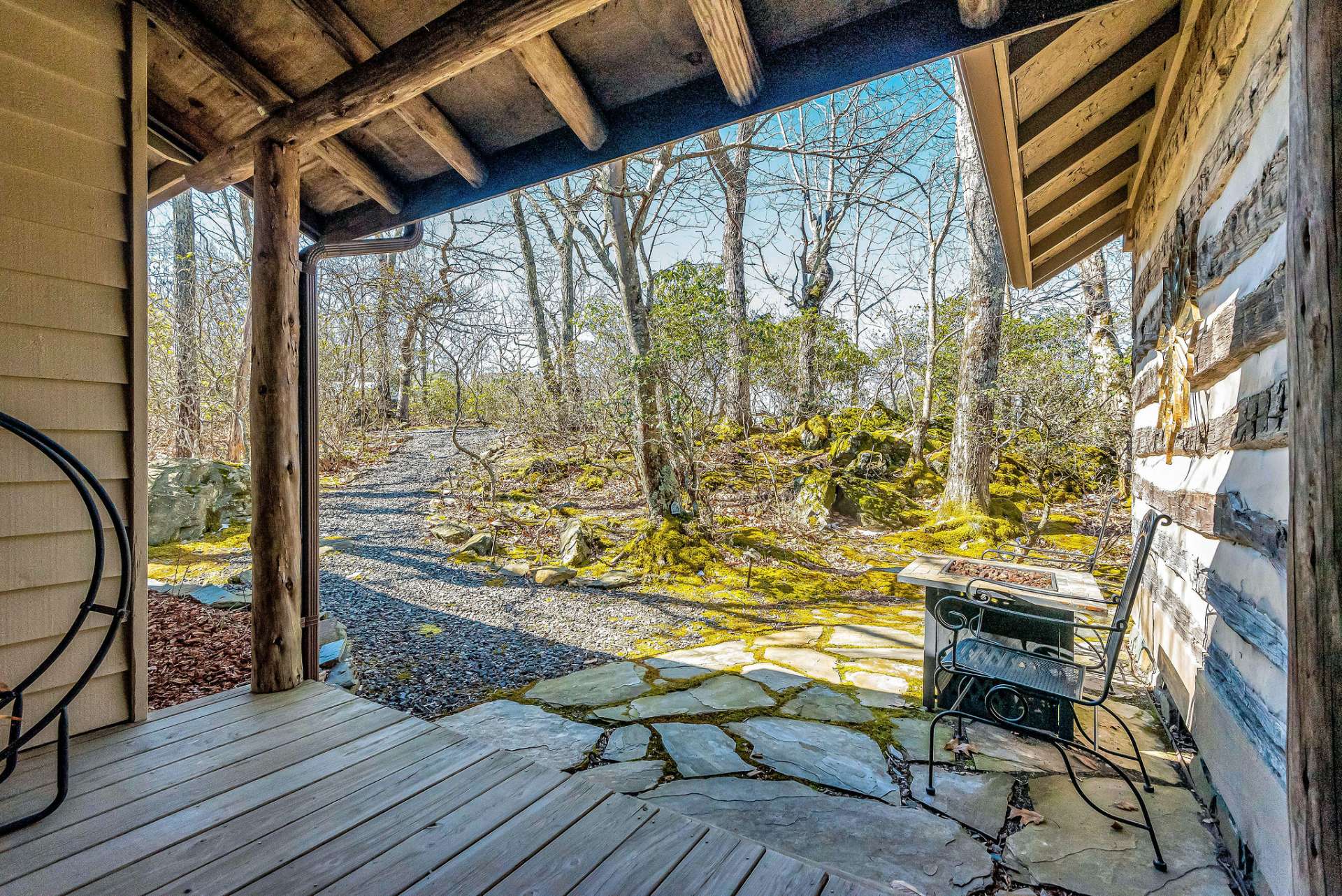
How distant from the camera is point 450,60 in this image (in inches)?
79.0

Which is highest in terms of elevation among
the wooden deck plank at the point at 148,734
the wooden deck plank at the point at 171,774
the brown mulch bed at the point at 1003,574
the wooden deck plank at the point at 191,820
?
the brown mulch bed at the point at 1003,574

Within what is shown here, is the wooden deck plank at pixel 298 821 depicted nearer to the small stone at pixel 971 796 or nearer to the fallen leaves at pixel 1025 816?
the small stone at pixel 971 796

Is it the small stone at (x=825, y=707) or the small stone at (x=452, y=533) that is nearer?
the small stone at (x=825, y=707)

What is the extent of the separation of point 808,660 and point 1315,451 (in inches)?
113

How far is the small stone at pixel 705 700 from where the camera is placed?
2916 millimetres

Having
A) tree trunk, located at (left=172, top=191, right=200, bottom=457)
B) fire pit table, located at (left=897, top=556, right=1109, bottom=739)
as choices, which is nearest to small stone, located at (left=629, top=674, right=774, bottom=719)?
fire pit table, located at (left=897, top=556, right=1109, bottom=739)

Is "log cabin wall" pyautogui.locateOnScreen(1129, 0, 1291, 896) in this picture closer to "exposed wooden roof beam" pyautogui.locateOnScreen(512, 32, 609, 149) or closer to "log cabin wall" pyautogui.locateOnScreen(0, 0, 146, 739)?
"exposed wooden roof beam" pyautogui.locateOnScreen(512, 32, 609, 149)

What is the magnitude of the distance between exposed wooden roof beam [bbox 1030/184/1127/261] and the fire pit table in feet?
9.03

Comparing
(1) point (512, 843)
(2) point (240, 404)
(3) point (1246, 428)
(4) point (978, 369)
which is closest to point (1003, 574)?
(3) point (1246, 428)

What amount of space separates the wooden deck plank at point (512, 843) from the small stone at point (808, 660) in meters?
1.88

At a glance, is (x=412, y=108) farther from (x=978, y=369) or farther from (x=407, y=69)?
(x=978, y=369)

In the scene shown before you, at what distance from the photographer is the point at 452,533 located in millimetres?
6590

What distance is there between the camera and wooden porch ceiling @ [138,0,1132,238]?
1.85 m

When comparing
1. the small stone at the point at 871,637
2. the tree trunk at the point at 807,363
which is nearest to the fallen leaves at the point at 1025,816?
the small stone at the point at 871,637
